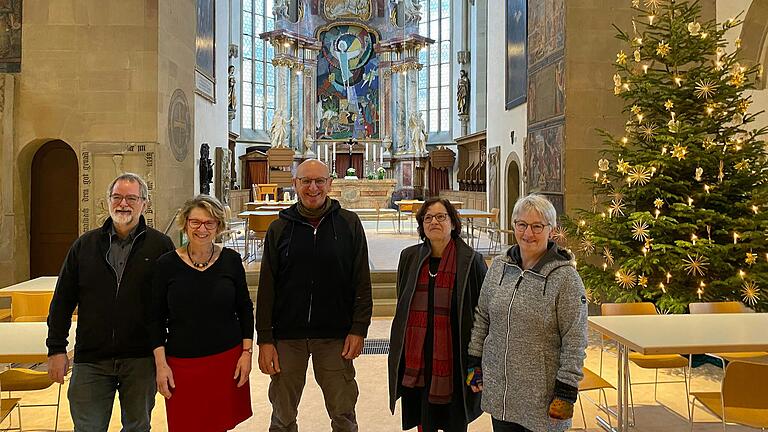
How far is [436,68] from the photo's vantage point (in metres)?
28.2

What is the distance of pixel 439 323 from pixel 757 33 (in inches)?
308

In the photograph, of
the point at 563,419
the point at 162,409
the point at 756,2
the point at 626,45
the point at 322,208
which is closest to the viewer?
the point at 563,419

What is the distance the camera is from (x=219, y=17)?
15.9 metres

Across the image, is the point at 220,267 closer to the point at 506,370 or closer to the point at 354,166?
the point at 506,370

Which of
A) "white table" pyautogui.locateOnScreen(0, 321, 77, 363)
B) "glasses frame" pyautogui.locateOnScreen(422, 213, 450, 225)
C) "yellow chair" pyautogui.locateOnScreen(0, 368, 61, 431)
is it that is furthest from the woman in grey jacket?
"yellow chair" pyautogui.locateOnScreen(0, 368, 61, 431)

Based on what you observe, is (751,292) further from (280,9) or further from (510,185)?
(280,9)

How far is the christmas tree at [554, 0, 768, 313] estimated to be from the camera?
5895 millimetres

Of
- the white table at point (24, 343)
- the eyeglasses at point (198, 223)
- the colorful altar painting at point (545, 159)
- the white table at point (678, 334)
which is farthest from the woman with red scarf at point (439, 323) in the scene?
the colorful altar painting at point (545, 159)

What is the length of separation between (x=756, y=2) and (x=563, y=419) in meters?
8.16

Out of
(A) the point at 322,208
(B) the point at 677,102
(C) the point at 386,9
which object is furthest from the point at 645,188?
(C) the point at 386,9

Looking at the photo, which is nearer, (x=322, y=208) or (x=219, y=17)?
(x=322, y=208)

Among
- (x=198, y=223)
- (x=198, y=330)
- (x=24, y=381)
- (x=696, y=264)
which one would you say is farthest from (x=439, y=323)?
(x=696, y=264)

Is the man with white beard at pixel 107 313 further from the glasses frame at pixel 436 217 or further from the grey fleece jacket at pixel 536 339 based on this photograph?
the grey fleece jacket at pixel 536 339

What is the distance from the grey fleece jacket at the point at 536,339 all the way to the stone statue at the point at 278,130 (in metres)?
23.7
